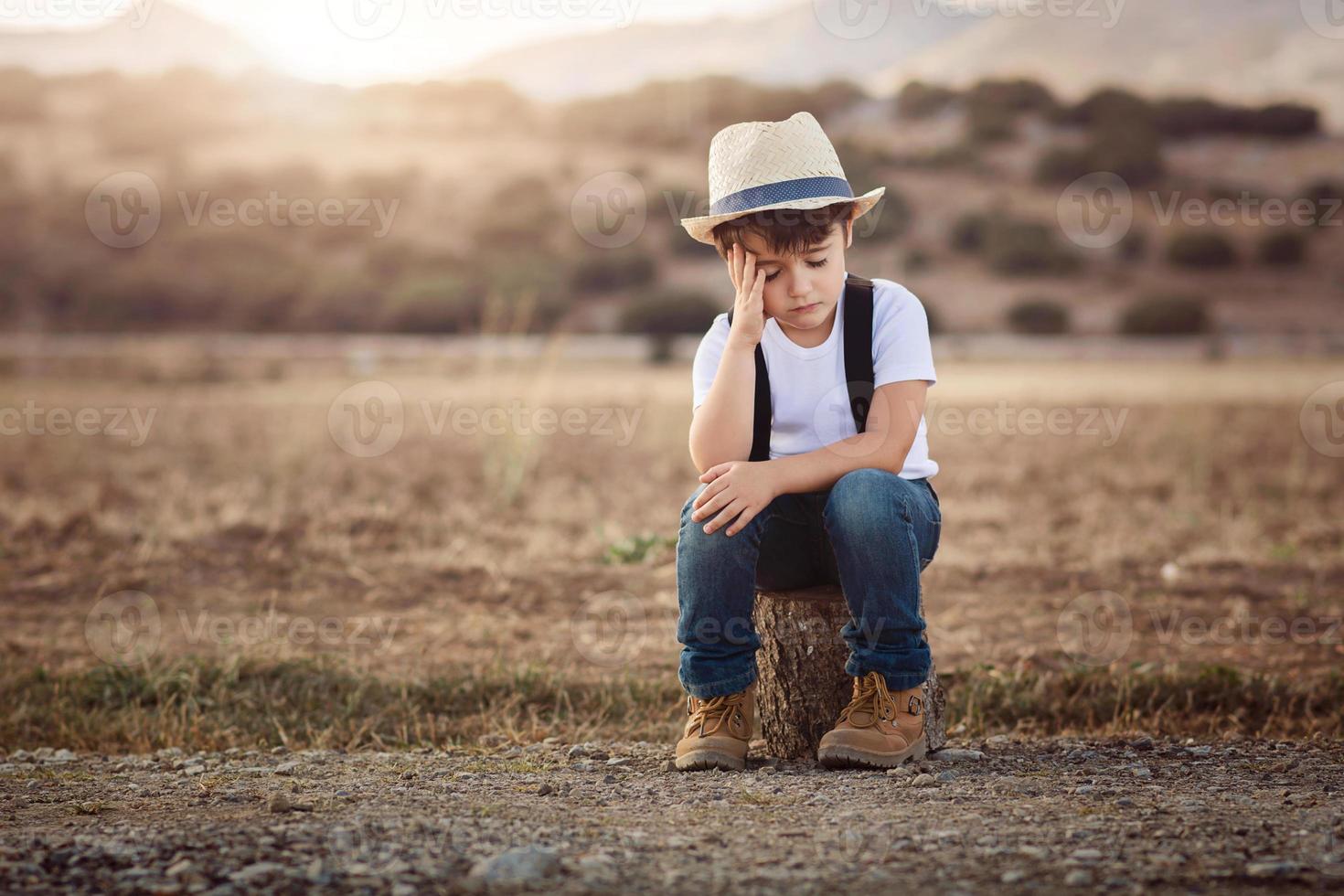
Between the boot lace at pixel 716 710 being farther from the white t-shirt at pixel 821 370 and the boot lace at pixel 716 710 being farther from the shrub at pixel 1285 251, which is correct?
the shrub at pixel 1285 251

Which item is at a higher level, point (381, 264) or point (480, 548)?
point (381, 264)

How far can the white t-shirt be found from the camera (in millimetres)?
3451

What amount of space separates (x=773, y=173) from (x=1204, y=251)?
94.6 feet

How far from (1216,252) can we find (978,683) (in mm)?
27731

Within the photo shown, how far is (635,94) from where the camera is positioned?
134ft

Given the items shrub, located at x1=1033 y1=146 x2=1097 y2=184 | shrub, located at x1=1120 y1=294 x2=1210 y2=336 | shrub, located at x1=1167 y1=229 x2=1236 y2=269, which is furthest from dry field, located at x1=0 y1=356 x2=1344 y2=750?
shrub, located at x1=1033 y1=146 x2=1097 y2=184

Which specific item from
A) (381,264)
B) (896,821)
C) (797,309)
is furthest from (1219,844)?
(381,264)

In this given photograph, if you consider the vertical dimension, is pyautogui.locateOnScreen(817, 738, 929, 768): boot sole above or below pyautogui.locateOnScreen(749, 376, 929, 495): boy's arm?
below

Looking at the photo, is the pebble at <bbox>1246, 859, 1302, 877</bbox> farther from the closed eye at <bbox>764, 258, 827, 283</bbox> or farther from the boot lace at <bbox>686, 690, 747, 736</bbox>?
the closed eye at <bbox>764, 258, 827, 283</bbox>

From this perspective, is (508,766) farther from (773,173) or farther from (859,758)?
(773,173)

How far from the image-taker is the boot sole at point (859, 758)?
3.25 meters

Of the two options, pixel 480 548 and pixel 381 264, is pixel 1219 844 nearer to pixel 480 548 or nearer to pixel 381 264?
pixel 480 548

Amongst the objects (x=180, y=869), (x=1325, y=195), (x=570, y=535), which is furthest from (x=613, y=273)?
(x=180, y=869)

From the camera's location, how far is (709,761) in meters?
3.35
